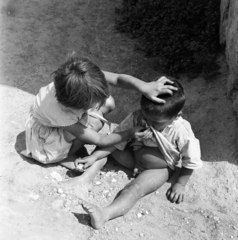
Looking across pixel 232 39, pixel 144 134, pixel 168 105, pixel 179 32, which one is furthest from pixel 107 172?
pixel 179 32

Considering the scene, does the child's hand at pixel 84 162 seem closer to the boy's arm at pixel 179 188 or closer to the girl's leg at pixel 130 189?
the girl's leg at pixel 130 189

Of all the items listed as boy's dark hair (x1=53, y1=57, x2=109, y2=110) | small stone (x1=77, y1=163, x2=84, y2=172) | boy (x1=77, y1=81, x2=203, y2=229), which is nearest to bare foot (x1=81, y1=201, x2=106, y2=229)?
boy (x1=77, y1=81, x2=203, y2=229)

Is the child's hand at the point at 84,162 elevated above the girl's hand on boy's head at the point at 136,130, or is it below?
below

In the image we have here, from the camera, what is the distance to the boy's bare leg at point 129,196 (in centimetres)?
299

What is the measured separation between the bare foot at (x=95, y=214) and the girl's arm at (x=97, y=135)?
1.81 feet

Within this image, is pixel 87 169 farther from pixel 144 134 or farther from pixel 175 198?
pixel 175 198

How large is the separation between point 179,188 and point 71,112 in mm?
1051

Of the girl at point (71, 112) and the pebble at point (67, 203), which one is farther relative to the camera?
the pebble at point (67, 203)

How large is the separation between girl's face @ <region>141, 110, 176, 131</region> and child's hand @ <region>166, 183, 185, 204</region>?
0.50m

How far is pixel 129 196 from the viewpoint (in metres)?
3.24

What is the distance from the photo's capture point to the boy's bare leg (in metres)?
2.99

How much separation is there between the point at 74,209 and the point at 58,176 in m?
0.42

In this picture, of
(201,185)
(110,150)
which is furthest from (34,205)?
(201,185)

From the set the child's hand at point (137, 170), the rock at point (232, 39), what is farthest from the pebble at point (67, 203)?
the rock at point (232, 39)
